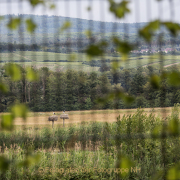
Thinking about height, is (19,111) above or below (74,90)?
above

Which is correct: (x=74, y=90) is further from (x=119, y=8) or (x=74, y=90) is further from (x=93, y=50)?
Answer: (x=93, y=50)

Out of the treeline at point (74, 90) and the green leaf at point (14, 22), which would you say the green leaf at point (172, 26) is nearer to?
the green leaf at point (14, 22)

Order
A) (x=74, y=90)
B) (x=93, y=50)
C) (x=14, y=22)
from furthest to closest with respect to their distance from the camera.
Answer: (x=74, y=90) → (x=14, y=22) → (x=93, y=50)

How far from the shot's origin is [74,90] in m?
4.57

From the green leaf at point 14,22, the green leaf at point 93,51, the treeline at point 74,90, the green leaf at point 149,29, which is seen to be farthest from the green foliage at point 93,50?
the treeline at point 74,90

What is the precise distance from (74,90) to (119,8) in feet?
13.1

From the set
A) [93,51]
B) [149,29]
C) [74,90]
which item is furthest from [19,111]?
[74,90]

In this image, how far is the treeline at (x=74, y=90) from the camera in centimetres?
419

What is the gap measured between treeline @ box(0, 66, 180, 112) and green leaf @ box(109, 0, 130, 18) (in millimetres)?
3364

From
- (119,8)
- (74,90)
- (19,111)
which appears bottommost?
(74,90)

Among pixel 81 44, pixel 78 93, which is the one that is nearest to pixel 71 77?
pixel 78 93

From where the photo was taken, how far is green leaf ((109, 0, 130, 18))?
62 centimetres

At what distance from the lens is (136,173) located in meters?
3.53

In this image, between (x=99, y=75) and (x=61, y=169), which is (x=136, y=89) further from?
(x=61, y=169)
